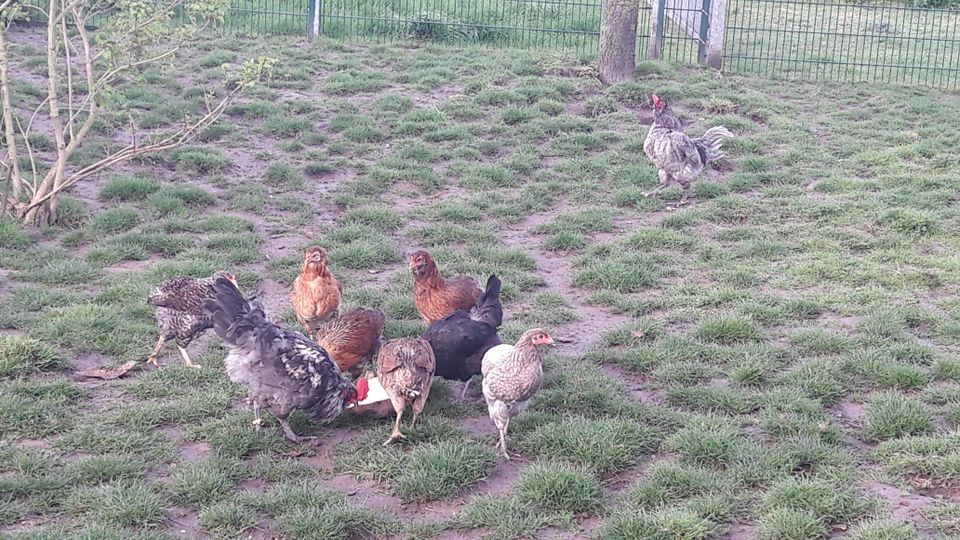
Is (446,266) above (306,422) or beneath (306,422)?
above

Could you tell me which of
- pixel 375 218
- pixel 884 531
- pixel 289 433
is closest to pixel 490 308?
pixel 289 433

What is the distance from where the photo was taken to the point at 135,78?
8570 millimetres

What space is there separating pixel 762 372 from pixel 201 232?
5.31 metres

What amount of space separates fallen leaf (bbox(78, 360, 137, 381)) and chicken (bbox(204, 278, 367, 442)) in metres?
1.15

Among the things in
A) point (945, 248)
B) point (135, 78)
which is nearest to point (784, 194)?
point (945, 248)

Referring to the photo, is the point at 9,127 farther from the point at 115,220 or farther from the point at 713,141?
the point at 713,141

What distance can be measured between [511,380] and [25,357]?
10.8 ft

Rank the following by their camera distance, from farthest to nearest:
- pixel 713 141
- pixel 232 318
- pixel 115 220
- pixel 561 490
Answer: pixel 713 141 → pixel 115 220 → pixel 232 318 → pixel 561 490

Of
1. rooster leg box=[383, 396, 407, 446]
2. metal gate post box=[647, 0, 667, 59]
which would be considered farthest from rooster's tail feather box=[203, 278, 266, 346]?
metal gate post box=[647, 0, 667, 59]

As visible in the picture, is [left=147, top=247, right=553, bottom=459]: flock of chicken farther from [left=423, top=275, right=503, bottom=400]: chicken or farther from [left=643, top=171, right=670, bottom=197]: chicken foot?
[left=643, top=171, right=670, bottom=197]: chicken foot

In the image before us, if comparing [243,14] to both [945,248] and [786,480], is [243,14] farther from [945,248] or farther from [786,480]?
[786,480]

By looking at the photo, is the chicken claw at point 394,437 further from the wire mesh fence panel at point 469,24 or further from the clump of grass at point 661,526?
the wire mesh fence panel at point 469,24

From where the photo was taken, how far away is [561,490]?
5098mm

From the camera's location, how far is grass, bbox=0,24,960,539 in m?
5.09
